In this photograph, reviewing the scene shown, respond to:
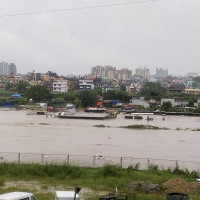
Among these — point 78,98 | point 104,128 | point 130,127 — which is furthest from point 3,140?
point 78,98

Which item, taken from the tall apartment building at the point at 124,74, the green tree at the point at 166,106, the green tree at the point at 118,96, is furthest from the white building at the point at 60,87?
the tall apartment building at the point at 124,74

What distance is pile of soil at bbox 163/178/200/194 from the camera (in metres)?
7.18

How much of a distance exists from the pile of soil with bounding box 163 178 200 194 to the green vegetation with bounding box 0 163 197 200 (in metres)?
0.12

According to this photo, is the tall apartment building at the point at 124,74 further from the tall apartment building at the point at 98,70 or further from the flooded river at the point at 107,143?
the flooded river at the point at 107,143

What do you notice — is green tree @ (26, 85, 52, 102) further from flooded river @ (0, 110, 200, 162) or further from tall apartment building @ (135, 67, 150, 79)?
tall apartment building @ (135, 67, 150, 79)

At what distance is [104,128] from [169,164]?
1198 centimetres

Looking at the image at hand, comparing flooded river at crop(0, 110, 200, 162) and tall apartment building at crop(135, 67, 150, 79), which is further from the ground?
tall apartment building at crop(135, 67, 150, 79)

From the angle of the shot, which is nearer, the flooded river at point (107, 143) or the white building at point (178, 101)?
the flooded river at point (107, 143)

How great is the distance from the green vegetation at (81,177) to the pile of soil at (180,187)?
12cm

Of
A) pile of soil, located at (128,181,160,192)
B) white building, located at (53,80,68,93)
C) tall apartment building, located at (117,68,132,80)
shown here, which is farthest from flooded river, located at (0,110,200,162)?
tall apartment building, located at (117,68,132,80)

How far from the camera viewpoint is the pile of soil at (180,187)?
7180mm

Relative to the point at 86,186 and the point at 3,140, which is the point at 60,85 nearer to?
the point at 3,140

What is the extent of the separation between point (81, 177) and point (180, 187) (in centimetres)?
215

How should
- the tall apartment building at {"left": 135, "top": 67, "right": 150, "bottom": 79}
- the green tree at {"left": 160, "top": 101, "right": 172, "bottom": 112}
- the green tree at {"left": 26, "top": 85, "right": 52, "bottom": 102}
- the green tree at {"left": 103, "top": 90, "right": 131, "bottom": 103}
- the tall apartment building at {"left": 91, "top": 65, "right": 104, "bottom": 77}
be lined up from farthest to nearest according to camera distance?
the tall apartment building at {"left": 135, "top": 67, "right": 150, "bottom": 79}, the tall apartment building at {"left": 91, "top": 65, "right": 104, "bottom": 77}, the green tree at {"left": 103, "top": 90, "right": 131, "bottom": 103}, the green tree at {"left": 26, "top": 85, "right": 52, "bottom": 102}, the green tree at {"left": 160, "top": 101, "right": 172, "bottom": 112}
